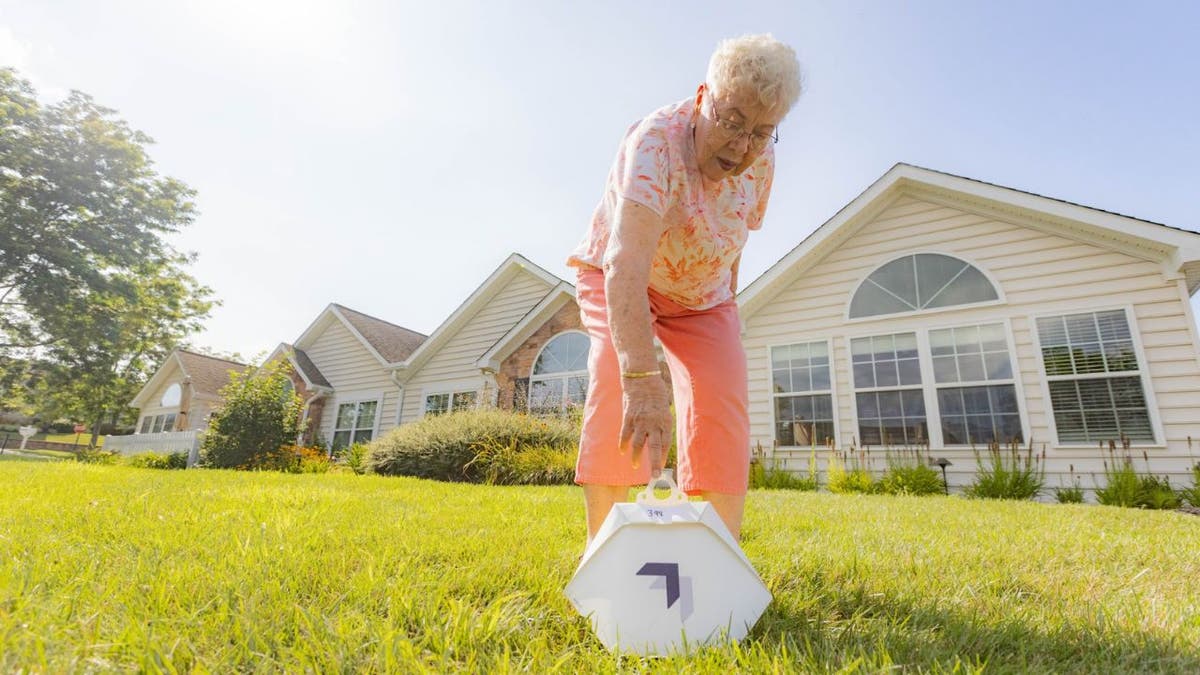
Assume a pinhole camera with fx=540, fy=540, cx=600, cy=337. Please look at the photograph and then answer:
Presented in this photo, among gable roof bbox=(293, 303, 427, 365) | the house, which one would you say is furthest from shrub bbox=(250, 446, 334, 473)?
gable roof bbox=(293, 303, 427, 365)

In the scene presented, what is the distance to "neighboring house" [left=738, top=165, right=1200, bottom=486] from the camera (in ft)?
22.2

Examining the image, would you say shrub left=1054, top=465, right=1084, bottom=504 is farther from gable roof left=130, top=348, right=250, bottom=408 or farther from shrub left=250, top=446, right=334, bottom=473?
gable roof left=130, top=348, right=250, bottom=408

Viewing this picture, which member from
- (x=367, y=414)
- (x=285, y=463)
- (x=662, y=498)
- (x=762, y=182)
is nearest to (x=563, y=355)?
(x=285, y=463)

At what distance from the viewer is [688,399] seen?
6.27ft

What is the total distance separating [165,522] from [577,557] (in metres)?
1.90

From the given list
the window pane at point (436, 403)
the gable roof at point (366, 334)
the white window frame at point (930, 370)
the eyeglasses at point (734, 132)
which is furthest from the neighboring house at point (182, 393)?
the eyeglasses at point (734, 132)

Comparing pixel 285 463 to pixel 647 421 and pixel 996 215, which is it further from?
pixel 996 215

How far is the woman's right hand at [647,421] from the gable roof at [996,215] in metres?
8.33

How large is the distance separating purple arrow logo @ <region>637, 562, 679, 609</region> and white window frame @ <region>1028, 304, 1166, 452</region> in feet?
27.1

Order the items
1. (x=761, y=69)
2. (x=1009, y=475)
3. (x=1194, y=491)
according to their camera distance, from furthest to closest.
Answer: (x=1009, y=475), (x=1194, y=491), (x=761, y=69)

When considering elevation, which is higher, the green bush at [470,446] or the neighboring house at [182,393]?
the neighboring house at [182,393]

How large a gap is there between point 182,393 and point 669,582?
26931mm

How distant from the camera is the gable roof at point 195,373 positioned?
21.3 metres

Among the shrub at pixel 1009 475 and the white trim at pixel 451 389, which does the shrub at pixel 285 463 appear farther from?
the shrub at pixel 1009 475
